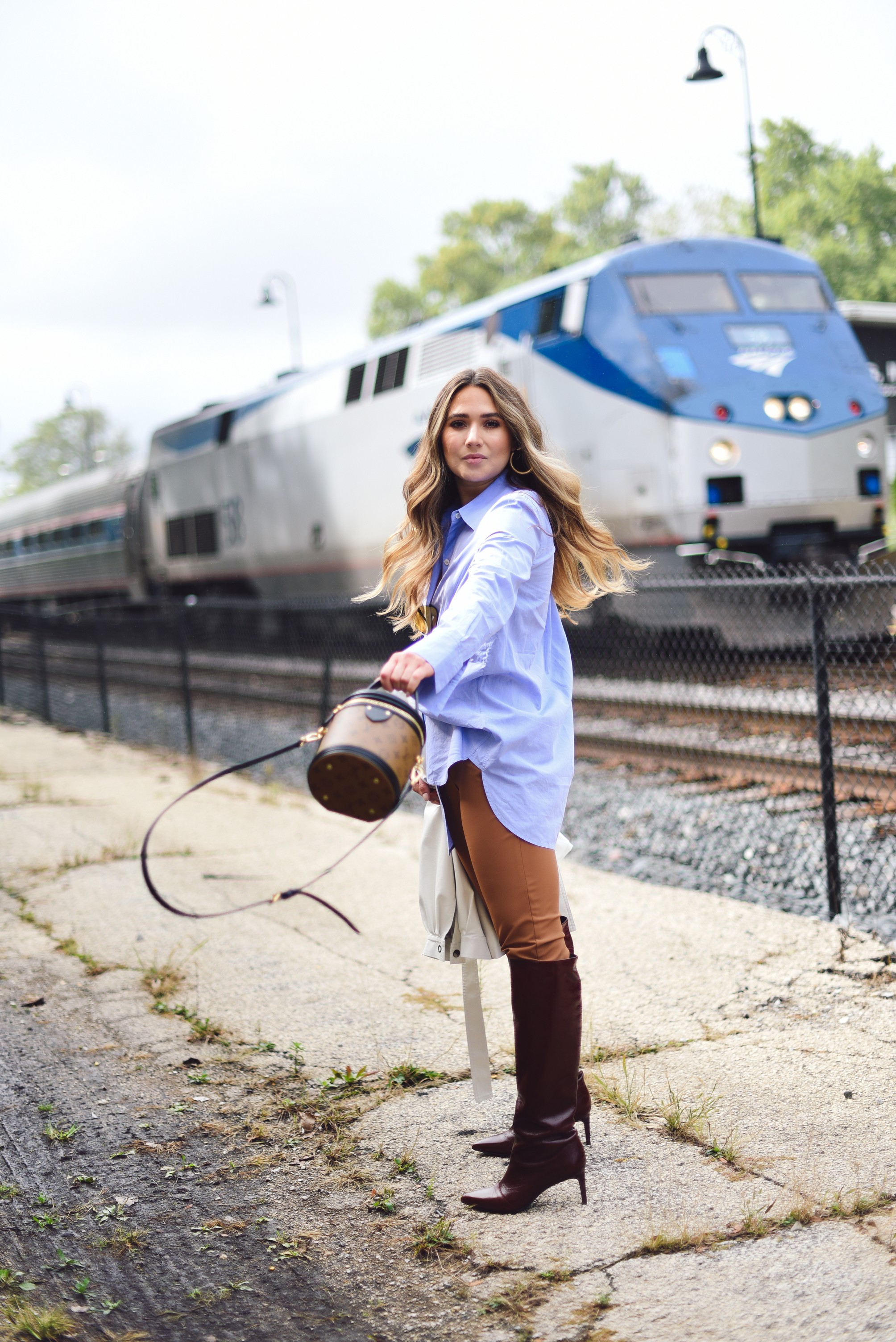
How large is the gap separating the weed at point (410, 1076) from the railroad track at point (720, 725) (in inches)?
104

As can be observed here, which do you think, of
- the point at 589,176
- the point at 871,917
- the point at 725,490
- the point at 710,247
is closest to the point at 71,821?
the point at 871,917

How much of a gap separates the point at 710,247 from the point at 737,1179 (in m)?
9.99

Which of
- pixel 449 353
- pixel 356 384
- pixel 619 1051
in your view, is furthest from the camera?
pixel 356 384

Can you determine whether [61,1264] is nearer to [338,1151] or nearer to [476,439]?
[338,1151]

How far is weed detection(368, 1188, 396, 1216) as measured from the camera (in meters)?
2.60

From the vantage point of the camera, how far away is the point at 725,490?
997 cm

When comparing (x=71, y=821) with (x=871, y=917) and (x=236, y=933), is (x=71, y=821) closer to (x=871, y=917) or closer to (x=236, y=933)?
(x=236, y=933)

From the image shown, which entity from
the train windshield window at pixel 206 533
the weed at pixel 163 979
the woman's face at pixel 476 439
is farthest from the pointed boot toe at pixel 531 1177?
the train windshield window at pixel 206 533

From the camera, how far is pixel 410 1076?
128 inches

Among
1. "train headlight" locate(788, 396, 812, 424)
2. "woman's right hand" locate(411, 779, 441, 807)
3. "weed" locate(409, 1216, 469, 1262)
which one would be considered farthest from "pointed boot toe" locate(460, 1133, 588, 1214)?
"train headlight" locate(788, 396, 812, 424)

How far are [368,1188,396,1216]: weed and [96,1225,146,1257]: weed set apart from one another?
18.9 inches

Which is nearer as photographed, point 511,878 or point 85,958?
point 511,878

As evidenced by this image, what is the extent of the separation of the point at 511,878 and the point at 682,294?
9.18m

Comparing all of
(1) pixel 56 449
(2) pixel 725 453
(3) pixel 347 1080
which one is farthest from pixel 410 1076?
(1) pixel 56 449
